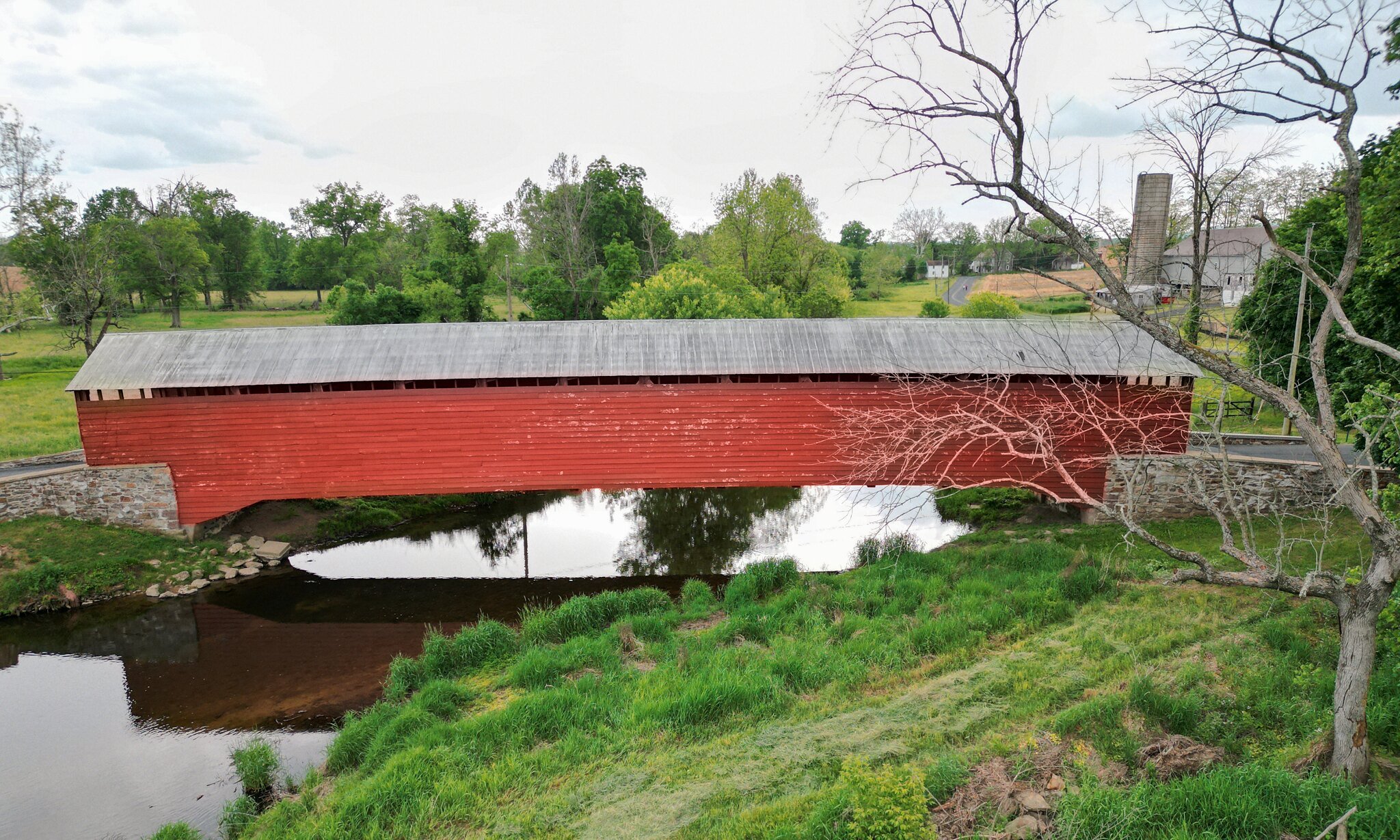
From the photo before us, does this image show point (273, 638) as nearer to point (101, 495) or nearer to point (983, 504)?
point (101, 495)

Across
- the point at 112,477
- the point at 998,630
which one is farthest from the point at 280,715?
the point at 998,630

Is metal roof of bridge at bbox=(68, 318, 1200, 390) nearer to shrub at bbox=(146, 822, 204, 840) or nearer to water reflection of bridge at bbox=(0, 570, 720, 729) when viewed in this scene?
water reflection of bridge at bbox=(0, 570, 720, 729)

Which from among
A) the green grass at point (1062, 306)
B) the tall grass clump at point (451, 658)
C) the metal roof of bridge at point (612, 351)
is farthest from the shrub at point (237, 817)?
the green grass at point (1062, 306)

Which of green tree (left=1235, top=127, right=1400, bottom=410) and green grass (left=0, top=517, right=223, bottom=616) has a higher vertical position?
green tree (left=1235, top=127, right=1400, bottom=410)

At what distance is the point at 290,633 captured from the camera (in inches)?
465

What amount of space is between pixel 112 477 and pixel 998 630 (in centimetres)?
1540

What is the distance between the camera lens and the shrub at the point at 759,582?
11.5 metres

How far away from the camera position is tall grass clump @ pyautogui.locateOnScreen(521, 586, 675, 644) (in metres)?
10.6

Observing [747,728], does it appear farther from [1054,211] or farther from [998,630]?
[1054,211]

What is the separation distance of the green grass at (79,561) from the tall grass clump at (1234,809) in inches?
581

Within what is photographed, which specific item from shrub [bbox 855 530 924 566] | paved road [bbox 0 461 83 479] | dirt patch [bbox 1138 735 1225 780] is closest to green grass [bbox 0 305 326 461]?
paved road [bbox 0 461 83 479]

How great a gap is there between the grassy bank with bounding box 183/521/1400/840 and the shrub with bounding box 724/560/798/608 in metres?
0.51

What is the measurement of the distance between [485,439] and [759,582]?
5.76m

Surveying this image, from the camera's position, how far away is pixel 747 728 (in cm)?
725
